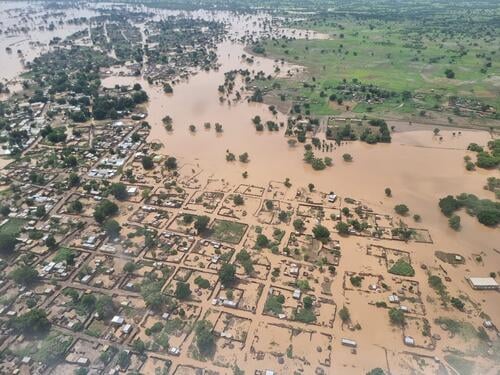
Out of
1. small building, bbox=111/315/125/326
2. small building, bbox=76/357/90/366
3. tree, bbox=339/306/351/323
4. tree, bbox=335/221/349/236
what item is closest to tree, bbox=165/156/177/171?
tree, bbox=335/221/349/236

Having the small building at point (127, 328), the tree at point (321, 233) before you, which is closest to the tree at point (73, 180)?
the small building at point (127, 328)

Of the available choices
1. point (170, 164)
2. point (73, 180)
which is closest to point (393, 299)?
point (170, 164)

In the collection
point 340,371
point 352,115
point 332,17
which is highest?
point 332,17

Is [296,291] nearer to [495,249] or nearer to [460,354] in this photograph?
[460,354]

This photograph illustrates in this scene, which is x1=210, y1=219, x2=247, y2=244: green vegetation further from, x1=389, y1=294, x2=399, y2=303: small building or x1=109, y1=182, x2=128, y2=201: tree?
x1=389, y1=294, x2=399, y2=303: small building

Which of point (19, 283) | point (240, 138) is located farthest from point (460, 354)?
point (240, 138)

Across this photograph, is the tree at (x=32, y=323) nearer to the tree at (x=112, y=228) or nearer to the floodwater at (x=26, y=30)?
the tree at (x=112, y=228)
